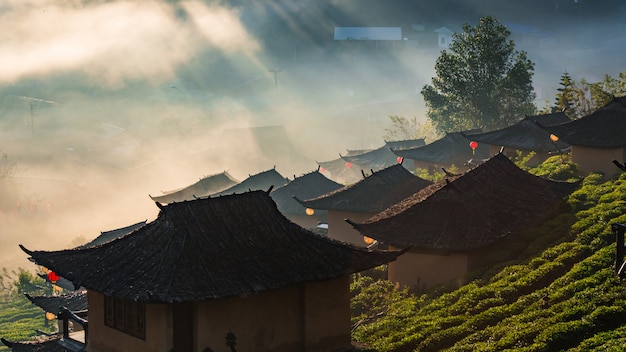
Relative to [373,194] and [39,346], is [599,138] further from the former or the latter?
[39,346]

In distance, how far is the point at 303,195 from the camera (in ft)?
189

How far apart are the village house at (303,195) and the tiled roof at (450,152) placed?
9920 millimetres

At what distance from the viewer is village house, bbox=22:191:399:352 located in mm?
21984

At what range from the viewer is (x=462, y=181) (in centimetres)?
3459

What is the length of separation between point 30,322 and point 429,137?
51651 mm

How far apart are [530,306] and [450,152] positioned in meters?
41.3

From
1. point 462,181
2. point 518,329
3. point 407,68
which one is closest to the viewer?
point 518,329

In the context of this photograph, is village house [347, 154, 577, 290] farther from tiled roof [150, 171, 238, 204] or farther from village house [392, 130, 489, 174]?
tiled roof [150, 171, 238, 204]

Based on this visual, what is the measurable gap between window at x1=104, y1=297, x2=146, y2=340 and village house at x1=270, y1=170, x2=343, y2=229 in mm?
30981

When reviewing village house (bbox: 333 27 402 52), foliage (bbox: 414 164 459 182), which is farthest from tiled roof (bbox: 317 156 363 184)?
village house (bbox: 333 27 402 52)

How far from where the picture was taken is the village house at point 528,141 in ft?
172

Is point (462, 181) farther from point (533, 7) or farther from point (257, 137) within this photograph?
point (533, 7)

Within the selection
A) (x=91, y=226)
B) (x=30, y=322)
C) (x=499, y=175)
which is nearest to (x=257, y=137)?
(x=91, y=226)

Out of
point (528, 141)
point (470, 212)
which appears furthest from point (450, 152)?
point (470, 212)
